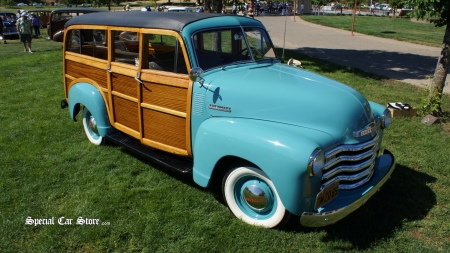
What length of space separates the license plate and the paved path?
6.61 metres

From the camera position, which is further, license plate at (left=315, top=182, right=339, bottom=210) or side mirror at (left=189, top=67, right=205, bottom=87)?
side mirror at (left=189, top=67, right=205, bottom=87)

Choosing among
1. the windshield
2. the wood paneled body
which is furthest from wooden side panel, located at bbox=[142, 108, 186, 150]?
the windshield

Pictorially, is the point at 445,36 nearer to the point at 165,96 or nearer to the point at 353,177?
the point at 353,177

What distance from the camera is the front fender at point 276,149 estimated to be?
2.83m

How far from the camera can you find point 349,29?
22359mm

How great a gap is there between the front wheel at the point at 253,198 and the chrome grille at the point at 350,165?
1.62ft

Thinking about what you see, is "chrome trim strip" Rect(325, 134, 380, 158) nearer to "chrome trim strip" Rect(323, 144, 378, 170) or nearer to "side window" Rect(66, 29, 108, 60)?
"chrome trim strip" Rect(323, 144, 378, 170)

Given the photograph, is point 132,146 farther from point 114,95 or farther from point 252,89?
point 252,89

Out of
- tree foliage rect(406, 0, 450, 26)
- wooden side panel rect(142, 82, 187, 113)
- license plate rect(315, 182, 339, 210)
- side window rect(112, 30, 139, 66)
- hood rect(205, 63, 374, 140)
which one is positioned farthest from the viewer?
tree foliage rect(406, 0, 450, 26)

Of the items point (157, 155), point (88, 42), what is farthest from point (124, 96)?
point (88, 42)

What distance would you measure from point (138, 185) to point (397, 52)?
12.7 m

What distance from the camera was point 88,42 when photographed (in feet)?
16.8

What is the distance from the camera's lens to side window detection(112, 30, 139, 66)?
14.3 feet

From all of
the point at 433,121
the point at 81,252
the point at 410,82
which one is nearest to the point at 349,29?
the point at 410,82
